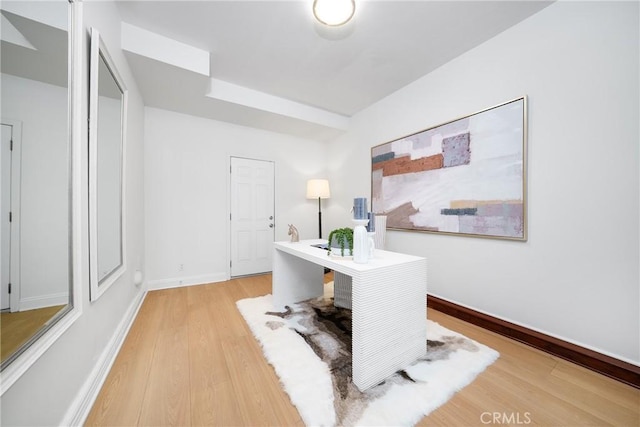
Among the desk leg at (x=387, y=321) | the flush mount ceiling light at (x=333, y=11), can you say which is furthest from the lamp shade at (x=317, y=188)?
the desk leg at (x=387, y=321)

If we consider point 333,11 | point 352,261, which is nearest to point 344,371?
point 352,261

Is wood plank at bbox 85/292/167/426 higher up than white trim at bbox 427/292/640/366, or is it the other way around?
white trim at bbox 427/292/640/366

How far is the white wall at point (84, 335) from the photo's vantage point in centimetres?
83

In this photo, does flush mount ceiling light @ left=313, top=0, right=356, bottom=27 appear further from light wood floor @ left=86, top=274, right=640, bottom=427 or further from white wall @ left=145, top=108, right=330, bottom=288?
light wood floor @ left=86, top=274, right=640, bottom=427

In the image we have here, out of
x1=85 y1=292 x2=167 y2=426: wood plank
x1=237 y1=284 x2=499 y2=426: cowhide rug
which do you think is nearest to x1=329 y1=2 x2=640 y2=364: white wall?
x1=237 y1=284 x2=499 y2=426: cowhide rug

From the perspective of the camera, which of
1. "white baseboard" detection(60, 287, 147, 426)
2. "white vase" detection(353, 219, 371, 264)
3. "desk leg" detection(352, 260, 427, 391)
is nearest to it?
"white baseboard" detection(60, 287, 147, 426)

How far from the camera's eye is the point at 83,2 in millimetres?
1293

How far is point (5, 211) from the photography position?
78 centimetres

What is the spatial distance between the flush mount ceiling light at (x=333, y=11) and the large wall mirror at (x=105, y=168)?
4.80 feet

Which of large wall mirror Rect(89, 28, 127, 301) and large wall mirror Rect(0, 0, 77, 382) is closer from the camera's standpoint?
large wall mirror Rect(0, 0, 77, 382)

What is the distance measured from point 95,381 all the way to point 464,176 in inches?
124

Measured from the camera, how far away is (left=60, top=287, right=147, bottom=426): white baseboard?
3.56ft

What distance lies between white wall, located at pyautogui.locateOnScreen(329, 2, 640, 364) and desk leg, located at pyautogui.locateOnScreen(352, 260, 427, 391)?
40.8 inches

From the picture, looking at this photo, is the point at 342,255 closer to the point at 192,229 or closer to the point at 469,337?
the point at 469,337
